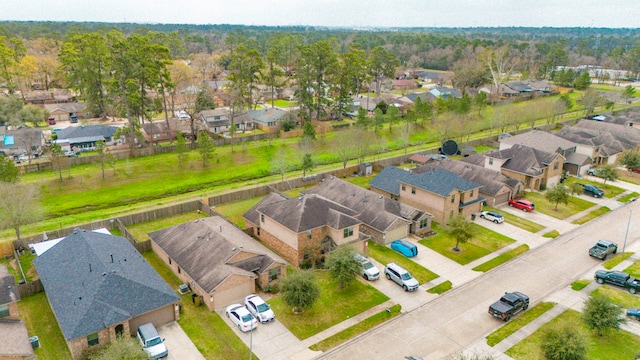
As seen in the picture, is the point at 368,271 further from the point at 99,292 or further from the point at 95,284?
the point at 95,284

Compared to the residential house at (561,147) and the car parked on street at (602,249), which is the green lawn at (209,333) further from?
the residential house at (561,147)

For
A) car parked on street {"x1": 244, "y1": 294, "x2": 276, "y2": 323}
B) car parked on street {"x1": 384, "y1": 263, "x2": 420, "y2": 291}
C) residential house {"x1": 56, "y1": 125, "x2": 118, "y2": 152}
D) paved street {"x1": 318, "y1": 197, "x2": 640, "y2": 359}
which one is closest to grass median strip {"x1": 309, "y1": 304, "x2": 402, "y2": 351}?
paved street {"x1": 318, "y1": 197, "x2": 640, "y2": 359}

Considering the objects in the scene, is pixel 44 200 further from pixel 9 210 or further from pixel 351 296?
pixel 351 296

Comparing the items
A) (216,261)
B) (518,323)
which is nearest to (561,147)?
(518,323)

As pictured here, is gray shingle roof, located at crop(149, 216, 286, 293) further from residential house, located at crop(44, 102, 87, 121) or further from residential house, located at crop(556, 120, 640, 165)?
residential house, located at crop(44, 102, 87, 121)

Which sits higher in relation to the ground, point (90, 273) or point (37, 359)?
point (90, 273)

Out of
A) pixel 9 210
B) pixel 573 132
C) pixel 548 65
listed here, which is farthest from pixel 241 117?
pixel 548 65
